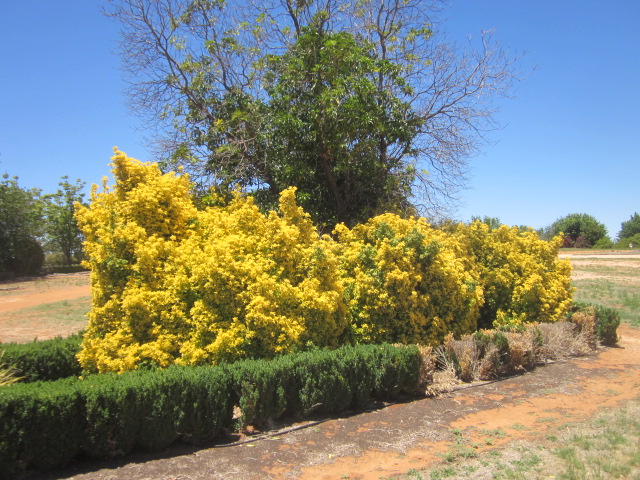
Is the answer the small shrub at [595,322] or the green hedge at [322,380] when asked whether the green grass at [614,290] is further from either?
the green hedge at [322,380]

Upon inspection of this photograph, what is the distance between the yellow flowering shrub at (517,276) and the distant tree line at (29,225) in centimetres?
2941

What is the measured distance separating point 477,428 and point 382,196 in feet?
19.8

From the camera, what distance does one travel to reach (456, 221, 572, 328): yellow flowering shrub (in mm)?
8711

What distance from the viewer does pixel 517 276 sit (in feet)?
28.8

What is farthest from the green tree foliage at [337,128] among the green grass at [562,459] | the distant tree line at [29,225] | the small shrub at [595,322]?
the distant tree line at [29,225]

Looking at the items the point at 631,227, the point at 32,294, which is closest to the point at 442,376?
the point at 32,294

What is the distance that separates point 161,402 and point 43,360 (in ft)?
9.90

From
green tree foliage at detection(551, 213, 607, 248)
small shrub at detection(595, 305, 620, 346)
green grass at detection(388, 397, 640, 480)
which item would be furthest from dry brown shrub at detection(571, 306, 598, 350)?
green tree foliage at detection(551, 213, 607, 248)

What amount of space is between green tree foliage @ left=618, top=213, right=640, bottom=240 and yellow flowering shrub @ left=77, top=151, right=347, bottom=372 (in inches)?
3421

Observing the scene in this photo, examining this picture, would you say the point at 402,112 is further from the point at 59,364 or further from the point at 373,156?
the point at 59,364

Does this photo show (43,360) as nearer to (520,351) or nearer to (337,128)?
(337,128)

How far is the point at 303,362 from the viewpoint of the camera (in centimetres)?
525

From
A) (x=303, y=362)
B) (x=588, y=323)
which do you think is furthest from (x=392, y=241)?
(x=588, y=323)

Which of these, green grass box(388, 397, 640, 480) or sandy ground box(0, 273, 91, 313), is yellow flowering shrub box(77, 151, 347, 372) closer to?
green grass box(388, 397, 640, 480)
